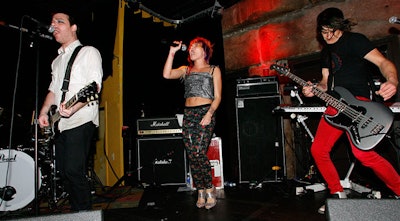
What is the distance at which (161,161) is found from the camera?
4.66 meters

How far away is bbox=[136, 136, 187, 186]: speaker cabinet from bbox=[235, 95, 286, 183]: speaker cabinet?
1007mm

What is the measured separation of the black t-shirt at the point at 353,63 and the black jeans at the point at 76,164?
2538 mm

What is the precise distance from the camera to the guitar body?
2.46 metres

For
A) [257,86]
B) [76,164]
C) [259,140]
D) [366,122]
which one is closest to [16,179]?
[76,164]

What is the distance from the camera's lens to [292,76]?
3166 mm

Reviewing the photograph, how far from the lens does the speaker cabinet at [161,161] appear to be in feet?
15.1

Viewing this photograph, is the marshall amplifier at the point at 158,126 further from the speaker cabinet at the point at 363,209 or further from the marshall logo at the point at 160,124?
the speaker cabinet at the point at 363,209

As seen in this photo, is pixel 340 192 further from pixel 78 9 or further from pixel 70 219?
pixel 78 9

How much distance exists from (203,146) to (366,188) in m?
2.11

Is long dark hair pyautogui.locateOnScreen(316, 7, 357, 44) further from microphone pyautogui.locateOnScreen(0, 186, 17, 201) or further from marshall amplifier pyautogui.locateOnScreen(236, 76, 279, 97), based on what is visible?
microphone pyautogui.locateOnScreen(0, 186, 17, 201)

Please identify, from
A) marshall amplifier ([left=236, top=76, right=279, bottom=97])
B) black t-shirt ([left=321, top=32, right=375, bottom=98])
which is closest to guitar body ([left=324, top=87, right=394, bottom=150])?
black t-shirt ([left=321, top=32, right=375, bottom=98])

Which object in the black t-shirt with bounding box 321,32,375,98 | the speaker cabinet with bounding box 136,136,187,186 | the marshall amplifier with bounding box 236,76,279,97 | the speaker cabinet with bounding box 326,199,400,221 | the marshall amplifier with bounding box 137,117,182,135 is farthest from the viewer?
the marshall amplifier with bounding box 137,117,182,135

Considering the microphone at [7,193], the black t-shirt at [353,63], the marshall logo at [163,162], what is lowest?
the microphone at [7,193]

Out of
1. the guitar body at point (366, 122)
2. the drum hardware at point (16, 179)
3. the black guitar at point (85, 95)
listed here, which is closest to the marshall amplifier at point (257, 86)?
the guitar body at point (366, 122)
